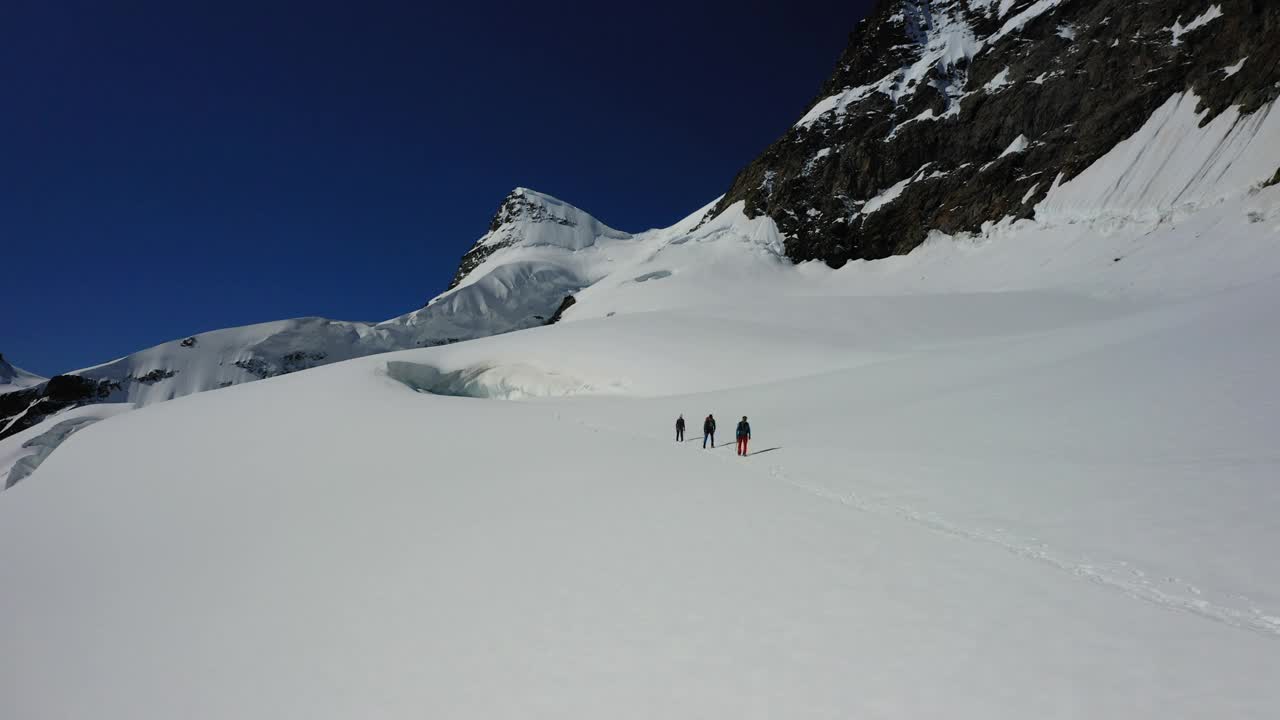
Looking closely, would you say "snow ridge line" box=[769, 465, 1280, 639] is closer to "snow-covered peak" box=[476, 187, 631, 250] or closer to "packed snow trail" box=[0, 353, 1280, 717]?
"packed snow trail" box=[0, 353, 1280, 717]

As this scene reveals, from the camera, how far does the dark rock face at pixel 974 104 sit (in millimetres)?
44812

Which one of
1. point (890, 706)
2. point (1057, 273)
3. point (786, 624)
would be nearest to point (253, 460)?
point (786, 624)

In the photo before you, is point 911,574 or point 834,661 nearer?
point 834,661

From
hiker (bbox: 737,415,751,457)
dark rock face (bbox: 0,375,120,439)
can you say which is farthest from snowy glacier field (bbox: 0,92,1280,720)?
dark rock face (bbox: 0,375,120,439)

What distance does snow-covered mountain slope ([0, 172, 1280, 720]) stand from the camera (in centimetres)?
412

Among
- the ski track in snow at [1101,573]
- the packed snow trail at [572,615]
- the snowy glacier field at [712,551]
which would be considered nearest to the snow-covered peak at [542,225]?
the snowy glacier field at [712,551]

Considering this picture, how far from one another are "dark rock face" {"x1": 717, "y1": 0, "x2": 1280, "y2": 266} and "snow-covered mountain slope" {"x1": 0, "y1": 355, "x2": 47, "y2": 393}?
13307cm

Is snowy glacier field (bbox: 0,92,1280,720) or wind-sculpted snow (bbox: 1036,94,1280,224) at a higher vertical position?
wind-sculpted snow (bbox: 1036,94,1280,224)

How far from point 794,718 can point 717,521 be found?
382 cm

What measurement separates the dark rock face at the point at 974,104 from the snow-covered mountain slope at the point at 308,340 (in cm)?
4511

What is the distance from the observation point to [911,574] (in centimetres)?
557

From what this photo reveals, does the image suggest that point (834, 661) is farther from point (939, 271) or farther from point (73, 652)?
point (939, 271)

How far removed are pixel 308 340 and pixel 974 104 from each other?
4348 inches

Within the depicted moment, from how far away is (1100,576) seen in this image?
5.42m
